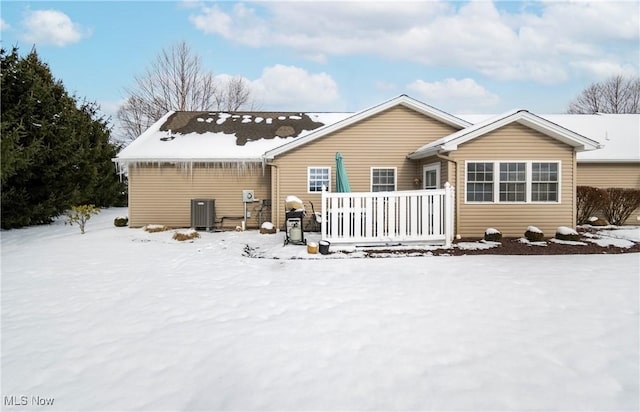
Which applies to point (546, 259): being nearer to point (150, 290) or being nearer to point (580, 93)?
point (150, 290)

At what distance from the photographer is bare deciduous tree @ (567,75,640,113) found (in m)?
32.6

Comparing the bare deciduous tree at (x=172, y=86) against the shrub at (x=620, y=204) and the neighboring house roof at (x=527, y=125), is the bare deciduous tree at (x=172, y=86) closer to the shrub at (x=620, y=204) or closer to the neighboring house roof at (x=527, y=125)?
the neighboring house roof at (x=527, y=125)

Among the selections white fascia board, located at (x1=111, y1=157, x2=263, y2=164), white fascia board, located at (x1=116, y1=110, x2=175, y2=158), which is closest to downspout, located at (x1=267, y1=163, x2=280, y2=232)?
white fascia board, located at (x1=111, y1=157, x2=263, y2=164)

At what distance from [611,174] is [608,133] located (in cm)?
250

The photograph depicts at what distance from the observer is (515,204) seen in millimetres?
9984

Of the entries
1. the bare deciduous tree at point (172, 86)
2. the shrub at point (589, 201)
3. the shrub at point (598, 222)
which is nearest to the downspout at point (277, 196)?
the shrub at point (589, 201)

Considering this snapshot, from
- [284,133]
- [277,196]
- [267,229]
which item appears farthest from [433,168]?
[284,133]

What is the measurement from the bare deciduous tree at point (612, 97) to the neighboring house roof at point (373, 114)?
1176 inches

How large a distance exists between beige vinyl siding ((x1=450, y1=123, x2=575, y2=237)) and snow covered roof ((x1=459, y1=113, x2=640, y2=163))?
13.8ft

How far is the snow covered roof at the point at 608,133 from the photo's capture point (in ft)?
44.6

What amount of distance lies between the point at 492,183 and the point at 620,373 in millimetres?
7490

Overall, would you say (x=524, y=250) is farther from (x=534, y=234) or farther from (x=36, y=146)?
(x=36, y=146)

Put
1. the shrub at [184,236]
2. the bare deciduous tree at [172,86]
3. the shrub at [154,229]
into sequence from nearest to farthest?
the shrub at [184,236] < the shrub at [154,229] < the bare deciduous tree at [172,86]

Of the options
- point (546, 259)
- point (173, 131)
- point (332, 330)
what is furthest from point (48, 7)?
point (546, 259)
